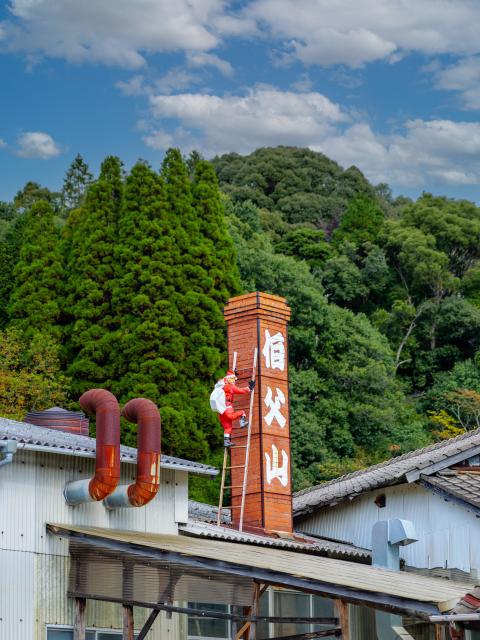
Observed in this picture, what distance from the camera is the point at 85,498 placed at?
16.8m

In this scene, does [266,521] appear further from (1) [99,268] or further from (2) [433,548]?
(1) [99,268]

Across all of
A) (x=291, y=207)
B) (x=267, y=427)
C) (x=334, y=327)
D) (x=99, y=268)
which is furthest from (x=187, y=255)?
(x=291, y=207)

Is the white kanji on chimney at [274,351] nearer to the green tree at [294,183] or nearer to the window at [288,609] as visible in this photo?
the window at [288,609]

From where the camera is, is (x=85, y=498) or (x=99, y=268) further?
(x=99, y=268)

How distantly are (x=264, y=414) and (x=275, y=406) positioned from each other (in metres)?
0.39

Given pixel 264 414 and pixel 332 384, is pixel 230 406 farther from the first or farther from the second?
pixel 332 384

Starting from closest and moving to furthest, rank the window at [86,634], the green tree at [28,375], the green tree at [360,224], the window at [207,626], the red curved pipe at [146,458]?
1. the window at [86,634]
2. the red curved pipe at [146,458]
3. the window at [207,626]
4. the green tree at [28,375]
5. the green tree at [360,224]

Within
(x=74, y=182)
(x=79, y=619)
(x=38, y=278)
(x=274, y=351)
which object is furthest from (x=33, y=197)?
(x=79, y=619)

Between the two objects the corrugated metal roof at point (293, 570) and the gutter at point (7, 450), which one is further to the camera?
the gutter at point (7, 450)

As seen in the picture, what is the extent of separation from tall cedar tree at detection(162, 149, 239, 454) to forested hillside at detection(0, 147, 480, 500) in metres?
0.05

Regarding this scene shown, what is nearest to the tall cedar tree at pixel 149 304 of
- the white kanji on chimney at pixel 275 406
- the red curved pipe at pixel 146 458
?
the white kanji on chimney at pixel 275 406

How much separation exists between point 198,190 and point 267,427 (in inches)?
814

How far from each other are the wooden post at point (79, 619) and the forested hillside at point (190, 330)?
1780cm

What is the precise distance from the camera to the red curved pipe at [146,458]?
17172 millimetres
